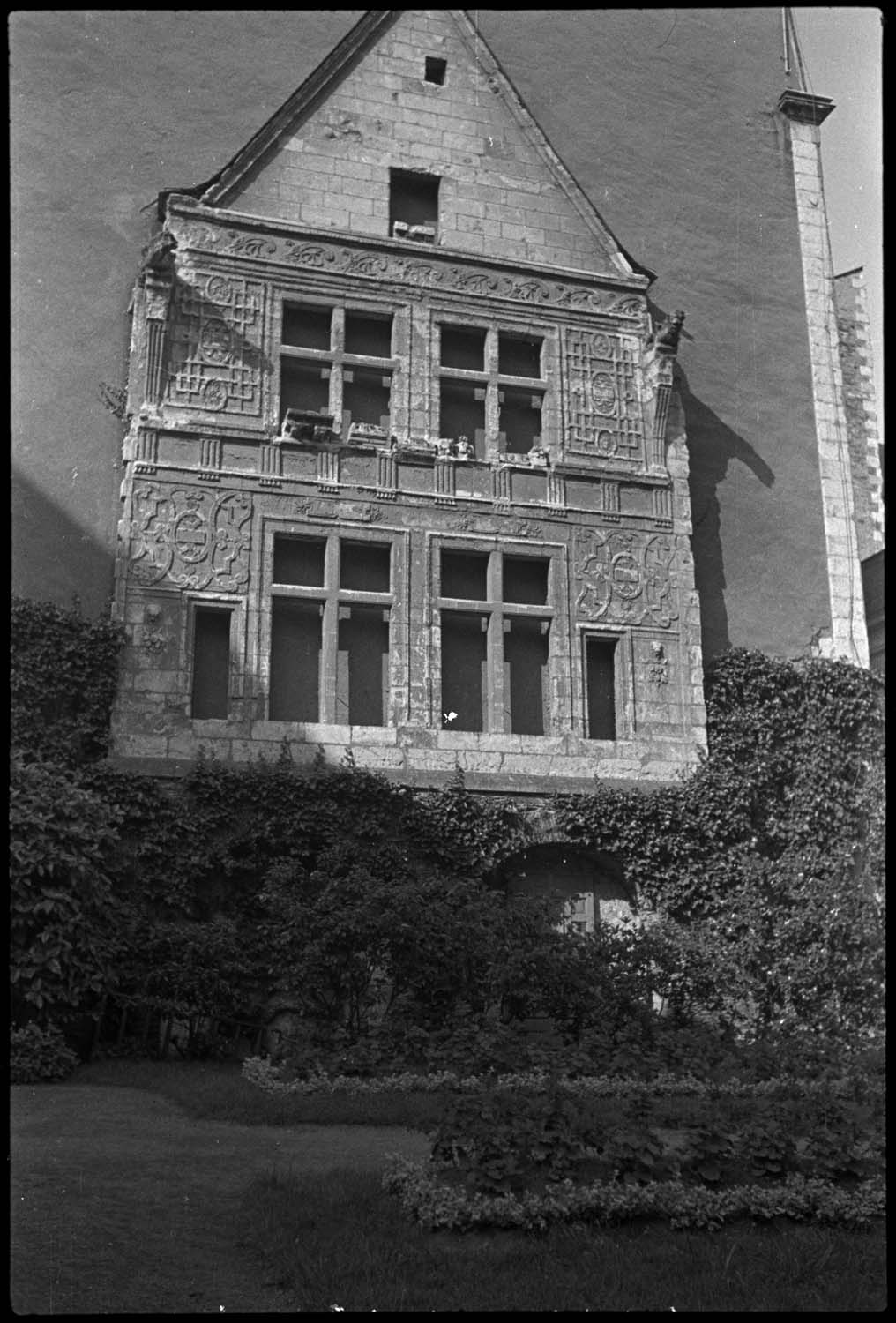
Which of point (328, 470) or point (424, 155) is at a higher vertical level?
point (424, 155)

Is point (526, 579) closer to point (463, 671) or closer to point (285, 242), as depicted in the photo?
point (463, 671)

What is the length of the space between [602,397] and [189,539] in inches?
213

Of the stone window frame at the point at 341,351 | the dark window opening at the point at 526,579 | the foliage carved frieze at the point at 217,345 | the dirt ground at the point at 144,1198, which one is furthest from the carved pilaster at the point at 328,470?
the dirt ground at the point at 144,1198

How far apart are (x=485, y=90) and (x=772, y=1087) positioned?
1233cm

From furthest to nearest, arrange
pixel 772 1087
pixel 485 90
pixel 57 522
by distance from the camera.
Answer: pixel 485 90 < pixel 57 522 < pixel 772 1087

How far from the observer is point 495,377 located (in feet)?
50.8

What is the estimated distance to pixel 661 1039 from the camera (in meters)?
11.2

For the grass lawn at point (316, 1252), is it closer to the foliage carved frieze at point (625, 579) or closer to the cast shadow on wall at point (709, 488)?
the foliage carved frieze at point (625, 579)

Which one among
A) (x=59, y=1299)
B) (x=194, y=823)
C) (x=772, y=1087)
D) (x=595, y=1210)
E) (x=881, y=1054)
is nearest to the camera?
(x=59, y=1299)

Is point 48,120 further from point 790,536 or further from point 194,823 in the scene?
point 790,536

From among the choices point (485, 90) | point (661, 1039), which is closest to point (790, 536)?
point (485, 90)

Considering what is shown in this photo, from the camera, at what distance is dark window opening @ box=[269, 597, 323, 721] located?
1377 cm

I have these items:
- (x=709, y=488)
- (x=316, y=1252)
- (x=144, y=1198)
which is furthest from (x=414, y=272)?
(x=316, y=1252)

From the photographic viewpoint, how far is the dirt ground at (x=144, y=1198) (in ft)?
16.6
